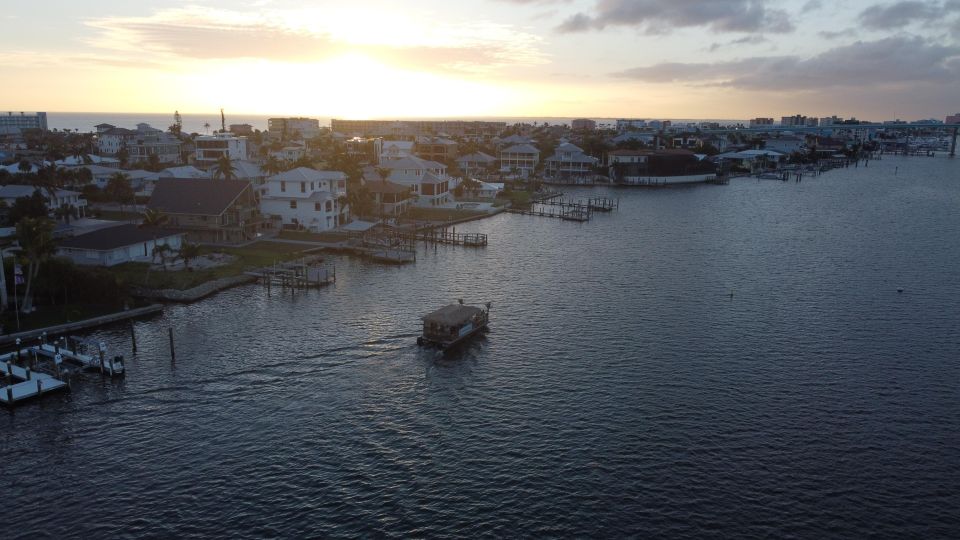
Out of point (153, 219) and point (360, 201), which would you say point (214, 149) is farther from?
point (153, 219)

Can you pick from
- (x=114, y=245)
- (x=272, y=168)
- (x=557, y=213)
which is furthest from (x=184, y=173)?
(x=557, y=213)

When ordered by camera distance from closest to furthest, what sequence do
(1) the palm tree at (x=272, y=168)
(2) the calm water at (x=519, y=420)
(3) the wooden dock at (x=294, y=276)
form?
(2) the calm water at (x=519, y=420) < (3) the wooden dock at (x=294, y=276) < (1) the palm tree at (x=272, y=168)

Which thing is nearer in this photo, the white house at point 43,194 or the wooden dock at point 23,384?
the wooden dock at point 23,384

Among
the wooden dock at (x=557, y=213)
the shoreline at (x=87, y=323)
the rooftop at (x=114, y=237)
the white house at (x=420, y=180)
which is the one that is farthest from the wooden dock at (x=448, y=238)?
the shoreline at (x=87, y=323)

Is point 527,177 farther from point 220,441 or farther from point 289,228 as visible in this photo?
point 220,441

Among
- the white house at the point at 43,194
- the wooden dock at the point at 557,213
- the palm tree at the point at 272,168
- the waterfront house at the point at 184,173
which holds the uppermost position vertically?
the palm tree at the point at 272,168

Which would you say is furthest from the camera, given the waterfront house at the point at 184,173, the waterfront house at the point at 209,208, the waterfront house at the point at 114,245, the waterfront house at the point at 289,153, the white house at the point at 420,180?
the waterfront house at the point at 289,153

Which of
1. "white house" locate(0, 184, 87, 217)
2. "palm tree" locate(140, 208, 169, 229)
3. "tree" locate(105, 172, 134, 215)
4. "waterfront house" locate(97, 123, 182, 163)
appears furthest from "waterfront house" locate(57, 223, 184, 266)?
"waterfront house" locate(97, 123, 182, 163)

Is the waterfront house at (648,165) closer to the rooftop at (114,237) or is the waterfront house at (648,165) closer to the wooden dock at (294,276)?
the wooden dock at (294,276)
